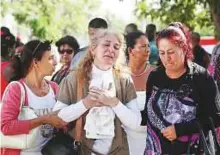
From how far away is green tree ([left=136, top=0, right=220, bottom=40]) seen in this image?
10453 millimetres

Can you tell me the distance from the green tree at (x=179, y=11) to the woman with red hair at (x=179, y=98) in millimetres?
5627

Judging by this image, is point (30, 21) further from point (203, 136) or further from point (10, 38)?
point (203, 136)

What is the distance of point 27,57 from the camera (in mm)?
4590

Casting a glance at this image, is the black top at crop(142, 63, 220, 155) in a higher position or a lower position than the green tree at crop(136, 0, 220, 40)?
lower

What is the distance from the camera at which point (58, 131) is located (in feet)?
14.3

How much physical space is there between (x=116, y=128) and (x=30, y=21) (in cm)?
1777

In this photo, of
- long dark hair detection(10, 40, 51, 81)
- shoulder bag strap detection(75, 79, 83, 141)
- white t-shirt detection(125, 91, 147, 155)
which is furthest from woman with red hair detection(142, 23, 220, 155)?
long dark hair detection(10, 40, 51, 81)

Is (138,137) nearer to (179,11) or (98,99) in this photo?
(98,99)

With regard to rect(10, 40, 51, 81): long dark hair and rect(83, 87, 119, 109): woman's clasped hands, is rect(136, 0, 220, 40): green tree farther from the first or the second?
rect(83, 87, 119, 109): woman's clasped hands

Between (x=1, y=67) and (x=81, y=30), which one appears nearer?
(x=1, y=67)

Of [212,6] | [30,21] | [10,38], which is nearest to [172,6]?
[212,6]

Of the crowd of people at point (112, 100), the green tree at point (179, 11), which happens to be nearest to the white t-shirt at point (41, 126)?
the crowd of people at point (112, 100)

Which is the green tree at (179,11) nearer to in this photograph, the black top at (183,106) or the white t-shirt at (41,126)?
the white t-shirt at (41,126)

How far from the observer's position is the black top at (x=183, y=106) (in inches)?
153
